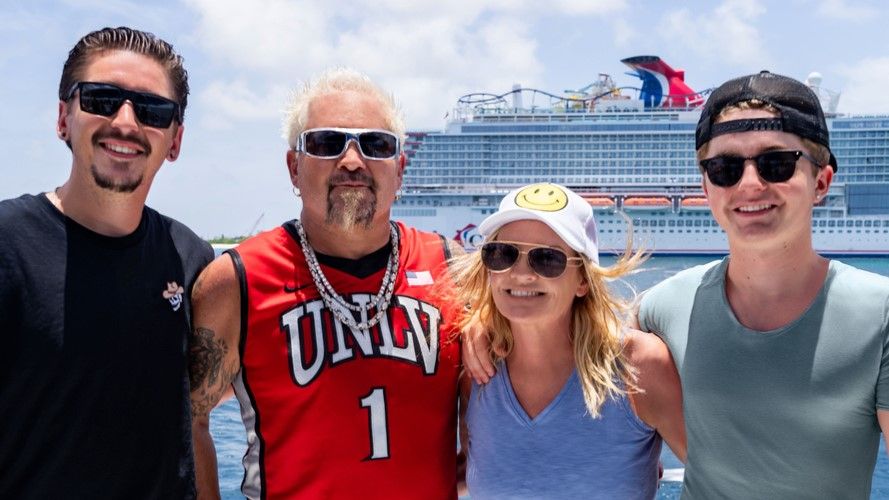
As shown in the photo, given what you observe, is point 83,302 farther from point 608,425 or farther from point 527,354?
point 608,425

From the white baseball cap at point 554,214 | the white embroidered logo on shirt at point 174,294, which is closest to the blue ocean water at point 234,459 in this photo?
the white baseball cap at point 554,214

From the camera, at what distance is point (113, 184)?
2.10 m

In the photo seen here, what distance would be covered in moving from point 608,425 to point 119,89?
1646 mm

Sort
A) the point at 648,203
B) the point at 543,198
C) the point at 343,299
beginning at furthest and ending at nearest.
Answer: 1. the point at 648,203
2. the point at 343,299
3. the point at 543,198

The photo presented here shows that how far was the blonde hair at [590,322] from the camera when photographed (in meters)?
2.22

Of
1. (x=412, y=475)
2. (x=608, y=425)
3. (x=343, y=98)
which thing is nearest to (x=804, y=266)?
(x=608, y=425)

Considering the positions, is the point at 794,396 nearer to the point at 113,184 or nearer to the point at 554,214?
the point at 554,214

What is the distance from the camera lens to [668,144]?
155ft

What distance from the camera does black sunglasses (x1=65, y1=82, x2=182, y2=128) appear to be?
214 cm

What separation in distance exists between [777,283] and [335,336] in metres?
1.23

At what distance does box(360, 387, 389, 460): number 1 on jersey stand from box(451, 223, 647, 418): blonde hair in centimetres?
36

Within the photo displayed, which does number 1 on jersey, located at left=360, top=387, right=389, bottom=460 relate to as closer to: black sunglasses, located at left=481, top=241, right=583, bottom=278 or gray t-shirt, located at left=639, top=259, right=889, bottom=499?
black sunglasses, located at left=481, top=241, right=583, bottom=278

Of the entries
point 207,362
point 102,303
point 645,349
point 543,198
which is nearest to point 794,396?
point 645,349

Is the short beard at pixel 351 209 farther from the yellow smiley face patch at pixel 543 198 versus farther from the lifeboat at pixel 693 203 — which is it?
the lifeboat at pixel 693 203
